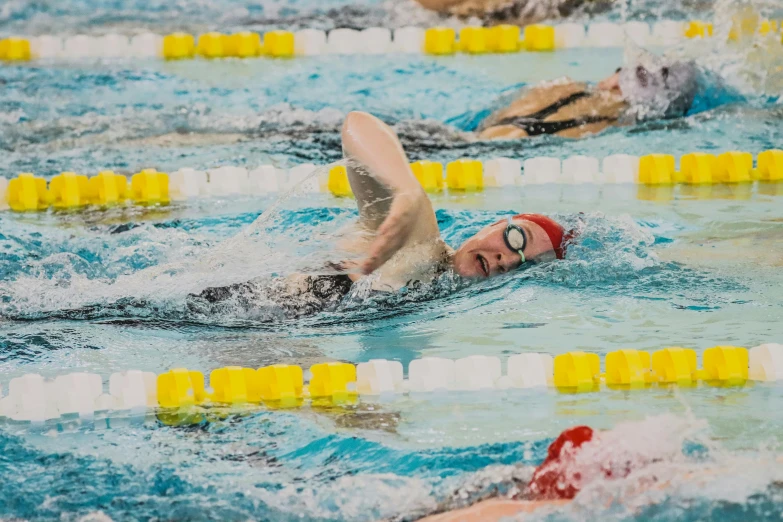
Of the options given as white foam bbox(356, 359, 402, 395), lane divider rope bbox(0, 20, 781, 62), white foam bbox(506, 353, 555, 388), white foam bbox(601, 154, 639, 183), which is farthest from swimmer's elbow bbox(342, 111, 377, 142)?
lane divider rope bbox(0, 20, 781, 62)

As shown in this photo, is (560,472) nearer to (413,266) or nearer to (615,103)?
(413,266)

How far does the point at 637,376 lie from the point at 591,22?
5.63 metres

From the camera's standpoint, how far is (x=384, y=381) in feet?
10.6

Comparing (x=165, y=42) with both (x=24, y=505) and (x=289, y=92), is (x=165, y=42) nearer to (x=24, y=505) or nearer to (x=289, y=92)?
(x=289, y=92)

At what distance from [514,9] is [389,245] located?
5.34 m

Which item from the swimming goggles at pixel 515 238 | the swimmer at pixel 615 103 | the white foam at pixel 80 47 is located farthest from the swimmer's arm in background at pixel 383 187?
the white foam at pixel 80 47

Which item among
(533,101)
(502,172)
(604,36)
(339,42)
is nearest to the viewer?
(502,172)

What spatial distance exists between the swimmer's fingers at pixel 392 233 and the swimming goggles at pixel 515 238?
0.42 metres

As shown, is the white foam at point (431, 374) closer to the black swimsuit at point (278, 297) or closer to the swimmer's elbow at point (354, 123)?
the black swimsuit at point (278, 297)

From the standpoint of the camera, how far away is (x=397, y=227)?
11.5ft

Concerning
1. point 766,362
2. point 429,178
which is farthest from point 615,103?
point 766,362

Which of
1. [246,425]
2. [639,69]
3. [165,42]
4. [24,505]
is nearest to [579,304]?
[246,425]

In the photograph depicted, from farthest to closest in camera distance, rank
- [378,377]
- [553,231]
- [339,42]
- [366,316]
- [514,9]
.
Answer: [514,9] < [339,42] < [553,231] < [366,316] < [378,377]

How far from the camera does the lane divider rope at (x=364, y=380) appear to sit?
3.12 m
